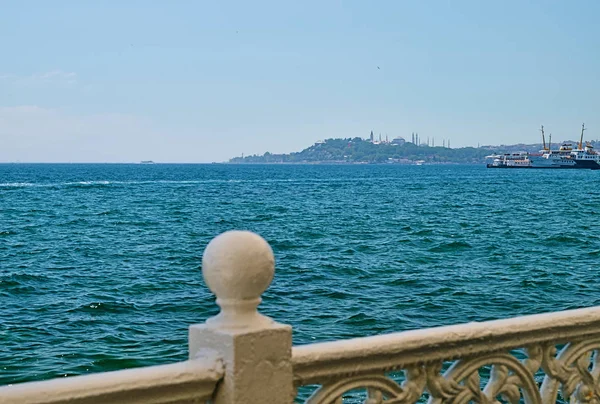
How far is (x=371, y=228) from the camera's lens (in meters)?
45.9

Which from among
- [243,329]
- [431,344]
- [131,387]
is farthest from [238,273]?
[431,344]

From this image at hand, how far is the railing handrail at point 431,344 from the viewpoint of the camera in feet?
9.29

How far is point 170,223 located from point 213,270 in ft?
160

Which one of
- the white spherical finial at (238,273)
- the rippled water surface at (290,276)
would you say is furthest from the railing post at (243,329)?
the rippled water surface at (290,276)

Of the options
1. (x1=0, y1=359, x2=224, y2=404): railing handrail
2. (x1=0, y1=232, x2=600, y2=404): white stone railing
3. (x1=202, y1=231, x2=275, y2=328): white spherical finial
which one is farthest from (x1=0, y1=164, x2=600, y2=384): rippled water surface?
(x1=202, y1=231, x2=275, y2=328): white spherical finial

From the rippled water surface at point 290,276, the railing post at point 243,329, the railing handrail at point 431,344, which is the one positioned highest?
the railing post at point 243,329

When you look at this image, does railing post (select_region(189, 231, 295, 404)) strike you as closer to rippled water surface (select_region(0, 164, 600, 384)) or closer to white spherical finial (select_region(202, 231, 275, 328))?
white spherical finial (select_region(202, 231, 275, 328))

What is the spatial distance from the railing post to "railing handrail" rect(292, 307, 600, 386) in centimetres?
17

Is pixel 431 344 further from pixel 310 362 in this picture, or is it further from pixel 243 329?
pixel 243 329

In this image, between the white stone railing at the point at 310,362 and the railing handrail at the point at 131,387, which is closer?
the railing handrail at the point at 131,387

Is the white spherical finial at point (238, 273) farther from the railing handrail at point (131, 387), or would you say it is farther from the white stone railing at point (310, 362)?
the railing handrail at point (131, 387)

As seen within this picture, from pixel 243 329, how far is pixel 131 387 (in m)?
0.37

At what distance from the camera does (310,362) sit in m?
2.79

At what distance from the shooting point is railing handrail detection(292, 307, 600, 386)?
9.29 ft
